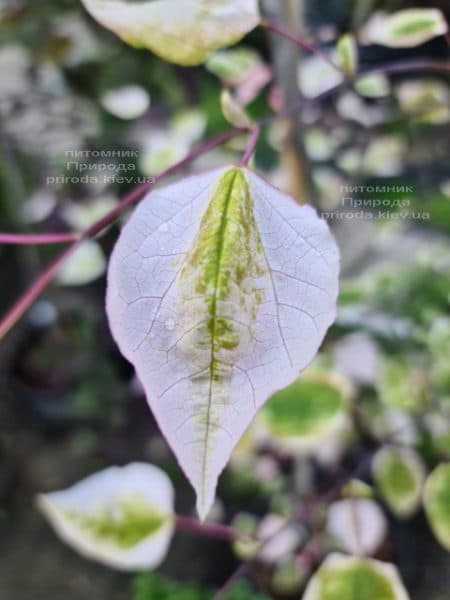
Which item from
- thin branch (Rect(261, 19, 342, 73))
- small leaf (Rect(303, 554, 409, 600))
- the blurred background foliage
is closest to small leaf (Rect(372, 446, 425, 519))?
the blurred background foliage

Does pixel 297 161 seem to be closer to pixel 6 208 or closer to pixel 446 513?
pixel 446 513

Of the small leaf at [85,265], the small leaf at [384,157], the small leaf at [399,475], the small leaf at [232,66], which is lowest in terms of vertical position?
A: the small leaf at [399,475]

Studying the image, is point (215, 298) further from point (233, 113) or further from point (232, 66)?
point (232, 66)

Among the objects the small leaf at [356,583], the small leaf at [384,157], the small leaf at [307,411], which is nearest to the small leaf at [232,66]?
the small leaf at [384,157]

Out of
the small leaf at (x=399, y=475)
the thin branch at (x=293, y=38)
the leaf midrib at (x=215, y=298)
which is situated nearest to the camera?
the leaf midrib at (x=215, y=298)

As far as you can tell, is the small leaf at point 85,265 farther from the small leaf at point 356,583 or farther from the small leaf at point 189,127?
the small leaf at point 356,583

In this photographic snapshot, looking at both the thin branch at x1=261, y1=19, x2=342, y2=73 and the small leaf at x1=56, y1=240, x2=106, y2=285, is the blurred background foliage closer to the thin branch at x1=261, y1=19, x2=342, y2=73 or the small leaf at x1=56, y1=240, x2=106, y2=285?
the small leaf at x1=56, y1=240, x2=106, y2=285
